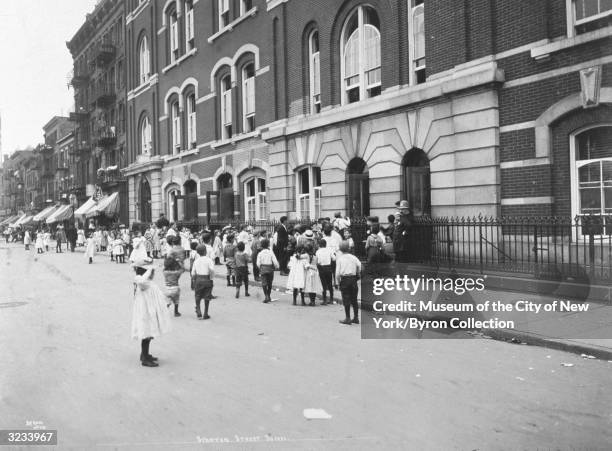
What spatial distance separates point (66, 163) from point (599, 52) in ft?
181

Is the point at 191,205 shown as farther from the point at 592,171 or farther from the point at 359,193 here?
the point at 592,171

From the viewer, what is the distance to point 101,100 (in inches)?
1564

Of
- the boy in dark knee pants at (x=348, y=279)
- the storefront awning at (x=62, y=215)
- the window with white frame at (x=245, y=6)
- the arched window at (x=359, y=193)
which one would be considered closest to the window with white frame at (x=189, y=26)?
the window with white frame at (x=245, y=6)

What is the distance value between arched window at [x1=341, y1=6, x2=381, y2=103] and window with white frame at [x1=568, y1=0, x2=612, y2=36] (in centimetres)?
636

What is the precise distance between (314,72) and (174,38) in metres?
13.7

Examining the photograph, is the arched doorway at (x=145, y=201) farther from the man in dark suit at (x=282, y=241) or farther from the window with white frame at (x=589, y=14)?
the window with white frame at (x=589, y=14)

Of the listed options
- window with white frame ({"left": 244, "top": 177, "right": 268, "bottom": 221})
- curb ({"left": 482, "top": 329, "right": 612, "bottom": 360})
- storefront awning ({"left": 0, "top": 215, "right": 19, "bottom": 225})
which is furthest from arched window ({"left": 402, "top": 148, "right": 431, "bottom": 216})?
storefront awning ({"left": 0, "top": 215, "right": 19, "bottom": 225})

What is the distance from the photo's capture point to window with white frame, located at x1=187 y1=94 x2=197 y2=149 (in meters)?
28.3

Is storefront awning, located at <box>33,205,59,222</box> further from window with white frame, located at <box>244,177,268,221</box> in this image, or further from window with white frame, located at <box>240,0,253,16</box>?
window with white frame, located at <box>240,0,253,16</box>

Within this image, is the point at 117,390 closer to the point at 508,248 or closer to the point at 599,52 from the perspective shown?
the point at 508,248

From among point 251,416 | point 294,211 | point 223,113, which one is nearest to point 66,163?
point 223,113

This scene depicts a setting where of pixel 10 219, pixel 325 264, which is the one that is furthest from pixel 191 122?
pixel 10 219

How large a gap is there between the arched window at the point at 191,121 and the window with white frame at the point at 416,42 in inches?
611

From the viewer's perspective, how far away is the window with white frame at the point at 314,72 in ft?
63.4
